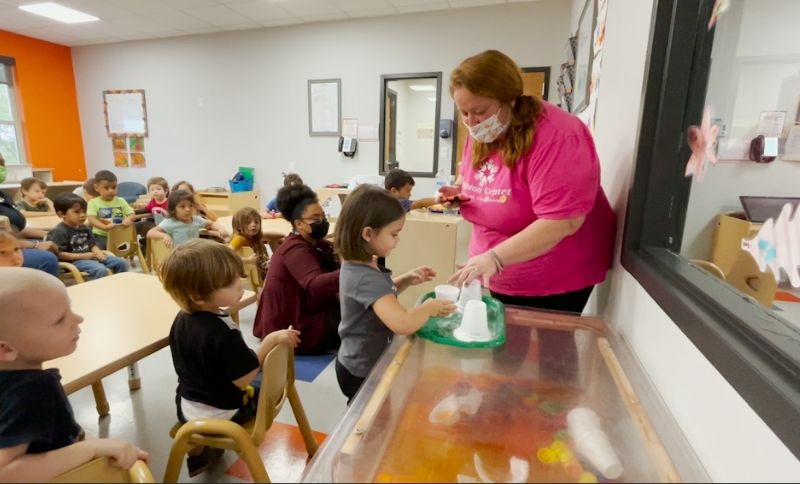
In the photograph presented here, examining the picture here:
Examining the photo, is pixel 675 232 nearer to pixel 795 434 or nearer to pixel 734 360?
pixel 734 360

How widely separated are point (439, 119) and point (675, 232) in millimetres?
3921

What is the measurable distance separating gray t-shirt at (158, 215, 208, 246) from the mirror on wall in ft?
7.93

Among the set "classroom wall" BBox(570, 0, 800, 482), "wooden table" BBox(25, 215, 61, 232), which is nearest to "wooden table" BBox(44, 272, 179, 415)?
"classroom wall" BBox(570, 0, 800, 482)

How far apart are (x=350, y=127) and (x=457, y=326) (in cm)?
440

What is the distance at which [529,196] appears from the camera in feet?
3.88

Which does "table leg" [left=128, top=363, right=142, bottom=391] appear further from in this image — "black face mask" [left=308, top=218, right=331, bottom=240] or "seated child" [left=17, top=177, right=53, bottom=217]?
"seated child" [left=17, top=177, right=53, bottom=217]

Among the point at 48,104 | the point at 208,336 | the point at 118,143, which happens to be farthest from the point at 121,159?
the point at 208,336

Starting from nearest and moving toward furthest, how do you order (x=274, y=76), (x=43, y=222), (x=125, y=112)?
(x=43, y=222) → (x=274, y=76) → (x=125, y=112)

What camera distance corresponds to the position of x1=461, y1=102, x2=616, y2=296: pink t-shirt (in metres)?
1.06

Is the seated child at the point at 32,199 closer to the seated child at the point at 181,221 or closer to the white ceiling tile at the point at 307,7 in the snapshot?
the seated child at the point at 181,221

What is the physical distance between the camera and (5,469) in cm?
80

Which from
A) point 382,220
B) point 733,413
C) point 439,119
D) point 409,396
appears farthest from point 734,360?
point 439,119

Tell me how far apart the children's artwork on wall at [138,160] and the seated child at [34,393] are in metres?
6.15

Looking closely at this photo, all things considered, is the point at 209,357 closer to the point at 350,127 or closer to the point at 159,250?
the point at 159,250
